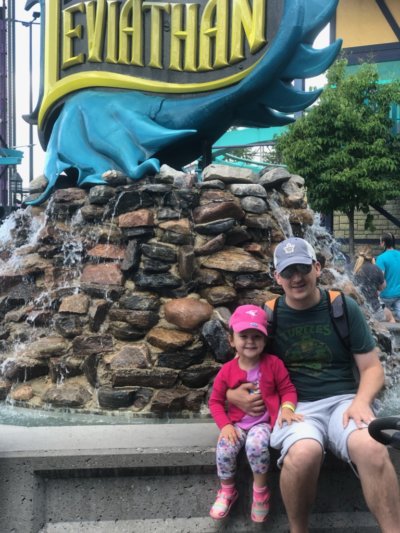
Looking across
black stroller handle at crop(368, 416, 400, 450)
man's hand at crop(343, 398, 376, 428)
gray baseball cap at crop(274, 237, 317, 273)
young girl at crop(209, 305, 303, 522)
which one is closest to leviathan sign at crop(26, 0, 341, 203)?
gray baseball cap at crop(274, 237, 317, 273)

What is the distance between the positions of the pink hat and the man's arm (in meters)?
0.45

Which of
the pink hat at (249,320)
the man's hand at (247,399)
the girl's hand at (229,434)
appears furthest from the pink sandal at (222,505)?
the pink hat at (249,320)

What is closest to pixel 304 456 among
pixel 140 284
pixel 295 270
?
pixel 295 270

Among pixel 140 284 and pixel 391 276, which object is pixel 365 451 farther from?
pixel 391 276

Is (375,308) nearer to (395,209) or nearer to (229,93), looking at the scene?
(229,93)

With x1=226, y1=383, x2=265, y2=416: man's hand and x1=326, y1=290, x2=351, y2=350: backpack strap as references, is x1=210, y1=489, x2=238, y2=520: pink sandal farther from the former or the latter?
x1=326, y1=290, x2=351, y2=350: backpack strap

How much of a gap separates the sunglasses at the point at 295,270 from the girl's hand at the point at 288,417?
606mm

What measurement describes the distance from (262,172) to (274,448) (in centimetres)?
366

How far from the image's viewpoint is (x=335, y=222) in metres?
18.3

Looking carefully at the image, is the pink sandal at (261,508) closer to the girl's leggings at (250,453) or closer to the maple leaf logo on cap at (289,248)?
A: the girl's leggings at (250,453)

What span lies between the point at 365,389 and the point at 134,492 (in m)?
1.21

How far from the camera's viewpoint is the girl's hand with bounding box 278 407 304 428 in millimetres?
2631

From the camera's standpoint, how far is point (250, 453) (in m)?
2.68

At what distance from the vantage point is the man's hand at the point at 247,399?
2768mm
